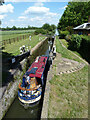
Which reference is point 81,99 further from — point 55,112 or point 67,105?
point 55,112

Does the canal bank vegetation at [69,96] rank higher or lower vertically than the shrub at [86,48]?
lower

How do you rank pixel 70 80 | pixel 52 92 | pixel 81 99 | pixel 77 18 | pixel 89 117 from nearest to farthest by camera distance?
pixel 89 117 < pixel 81 99 < pixel 52 92 < pixel 70 80 < pixel 77 18

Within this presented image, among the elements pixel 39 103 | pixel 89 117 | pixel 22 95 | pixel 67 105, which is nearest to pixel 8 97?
pixel 22 95

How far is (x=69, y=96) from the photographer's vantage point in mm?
7762

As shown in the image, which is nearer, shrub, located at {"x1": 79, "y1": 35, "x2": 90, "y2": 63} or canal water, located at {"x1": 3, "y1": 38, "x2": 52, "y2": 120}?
canal water, located at {"x1": 3, "y1": 38, "x2": 52, "y2": 120}

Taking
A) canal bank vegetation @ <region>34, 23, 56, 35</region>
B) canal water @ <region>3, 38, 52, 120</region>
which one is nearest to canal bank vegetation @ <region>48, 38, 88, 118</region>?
canal water @ <region>3, 38, 52, 120</region>

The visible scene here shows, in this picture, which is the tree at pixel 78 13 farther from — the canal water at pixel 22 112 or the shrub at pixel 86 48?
the canal water at pixel 22 112

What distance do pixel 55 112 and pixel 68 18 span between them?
4162 cm

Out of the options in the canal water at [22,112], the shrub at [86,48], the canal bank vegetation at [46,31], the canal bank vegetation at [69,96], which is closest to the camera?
the canal bank vegetation at [69,96]

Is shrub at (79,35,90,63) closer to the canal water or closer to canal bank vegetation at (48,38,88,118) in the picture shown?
canal bank vegetation at (48,38,88,118)

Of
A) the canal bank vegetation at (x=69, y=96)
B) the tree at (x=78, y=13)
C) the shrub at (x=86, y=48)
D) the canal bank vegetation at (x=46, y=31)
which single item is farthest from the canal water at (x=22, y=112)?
the canal bank vegetation at (x=46, y=31)

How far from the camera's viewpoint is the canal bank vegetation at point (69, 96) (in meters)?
6.35

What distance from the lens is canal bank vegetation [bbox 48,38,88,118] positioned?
6.35m

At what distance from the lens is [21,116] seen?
24.8 ft
